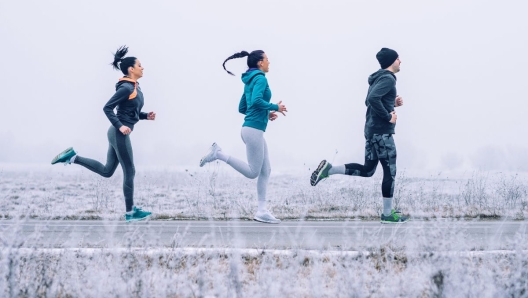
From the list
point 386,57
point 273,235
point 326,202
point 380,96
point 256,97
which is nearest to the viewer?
point 273,235

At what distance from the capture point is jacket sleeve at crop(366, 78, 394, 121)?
7676mm

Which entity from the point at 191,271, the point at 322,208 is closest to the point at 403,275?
the point at 191,271

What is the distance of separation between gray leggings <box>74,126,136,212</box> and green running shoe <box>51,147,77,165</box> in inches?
4.6

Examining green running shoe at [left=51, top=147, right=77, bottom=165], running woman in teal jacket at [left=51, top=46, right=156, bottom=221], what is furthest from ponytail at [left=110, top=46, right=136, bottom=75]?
green running shoe at [left=51, top=147, right=77, bottom=165]

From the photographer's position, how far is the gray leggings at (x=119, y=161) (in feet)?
26.3

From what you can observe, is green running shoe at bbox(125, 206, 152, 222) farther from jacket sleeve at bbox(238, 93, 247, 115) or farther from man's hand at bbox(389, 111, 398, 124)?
man's hand at bbox(389, 111, 398, 124)

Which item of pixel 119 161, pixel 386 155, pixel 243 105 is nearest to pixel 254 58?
pixel 243 105

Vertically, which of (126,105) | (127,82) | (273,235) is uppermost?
(127,82)

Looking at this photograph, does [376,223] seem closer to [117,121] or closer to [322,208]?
[322,208]

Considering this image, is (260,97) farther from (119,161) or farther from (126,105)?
(119,161)

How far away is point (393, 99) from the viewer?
7.93 meters

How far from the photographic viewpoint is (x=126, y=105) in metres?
8.02

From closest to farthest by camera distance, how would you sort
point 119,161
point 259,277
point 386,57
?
point 259,277 < point 386,57 < point 119,161

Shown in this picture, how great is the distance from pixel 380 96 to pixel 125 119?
3452mm
